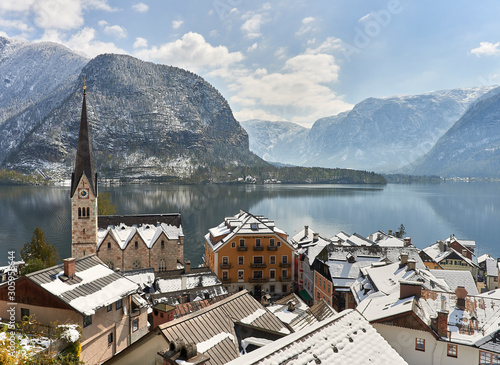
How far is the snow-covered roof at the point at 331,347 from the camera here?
8.25m

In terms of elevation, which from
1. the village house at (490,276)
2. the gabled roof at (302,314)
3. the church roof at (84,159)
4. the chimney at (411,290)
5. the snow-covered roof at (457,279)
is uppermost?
the church roof at (84,159)

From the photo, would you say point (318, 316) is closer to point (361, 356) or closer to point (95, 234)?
point (361, 356)

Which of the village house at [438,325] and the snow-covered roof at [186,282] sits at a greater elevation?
the village house at [438,325]

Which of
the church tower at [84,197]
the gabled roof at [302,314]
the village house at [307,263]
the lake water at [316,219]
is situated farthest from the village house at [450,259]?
the church tower at [84,197]

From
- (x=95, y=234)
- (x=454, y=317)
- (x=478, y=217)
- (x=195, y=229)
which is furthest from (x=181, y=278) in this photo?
(x=478, y=217)

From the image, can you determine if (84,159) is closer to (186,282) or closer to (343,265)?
(186,282)

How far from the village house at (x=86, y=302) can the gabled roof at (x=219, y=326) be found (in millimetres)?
8291

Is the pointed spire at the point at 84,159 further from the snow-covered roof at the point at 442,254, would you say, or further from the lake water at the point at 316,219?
the snow-covered roof at the point at 442,254

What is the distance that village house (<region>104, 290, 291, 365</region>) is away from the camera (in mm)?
11789

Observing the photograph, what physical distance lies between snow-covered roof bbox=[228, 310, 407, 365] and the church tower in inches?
1945

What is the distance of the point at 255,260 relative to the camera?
53.7 metres

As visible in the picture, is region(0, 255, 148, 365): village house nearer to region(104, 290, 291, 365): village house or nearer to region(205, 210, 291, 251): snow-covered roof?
region(104, 290, 291, 365): village house

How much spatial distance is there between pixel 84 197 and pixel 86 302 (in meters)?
36.4

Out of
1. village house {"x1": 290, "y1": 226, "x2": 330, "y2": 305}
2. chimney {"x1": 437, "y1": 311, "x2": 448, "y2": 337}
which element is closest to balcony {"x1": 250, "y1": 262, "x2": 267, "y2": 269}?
village house {"x1": 290, "y1": 226, "x2": 330, "y2": 305}
